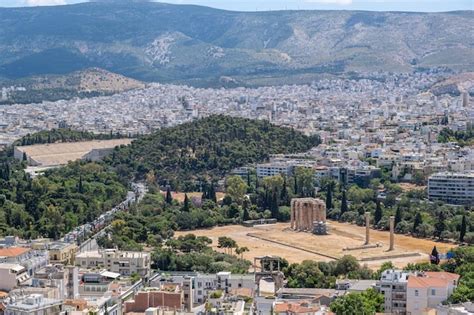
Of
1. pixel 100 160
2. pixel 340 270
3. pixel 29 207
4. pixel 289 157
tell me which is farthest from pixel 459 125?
pixel 340 270

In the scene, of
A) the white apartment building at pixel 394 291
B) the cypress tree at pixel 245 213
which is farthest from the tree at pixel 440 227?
the white apartment building at pixel 394 291

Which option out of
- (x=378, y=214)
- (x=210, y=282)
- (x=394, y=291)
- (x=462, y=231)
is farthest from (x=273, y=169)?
(x=394, y=291)

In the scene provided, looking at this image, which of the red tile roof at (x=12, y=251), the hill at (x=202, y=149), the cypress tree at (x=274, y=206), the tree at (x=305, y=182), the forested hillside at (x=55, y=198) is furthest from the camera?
the hill at (x=202, y=149)

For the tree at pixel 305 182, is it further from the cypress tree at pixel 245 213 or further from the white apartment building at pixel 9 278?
the white apartment building at pixel 9 278

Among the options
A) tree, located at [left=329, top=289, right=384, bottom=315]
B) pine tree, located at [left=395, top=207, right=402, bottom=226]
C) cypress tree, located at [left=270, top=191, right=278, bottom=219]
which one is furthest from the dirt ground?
tree, located at [left=329, top=289, right=384, bottom=315]

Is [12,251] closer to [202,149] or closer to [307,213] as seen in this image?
[307,213]

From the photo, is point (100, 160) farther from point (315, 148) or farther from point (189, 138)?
point (315, 148)

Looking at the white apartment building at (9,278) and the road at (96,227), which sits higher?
the white apartment building at (9,278)
